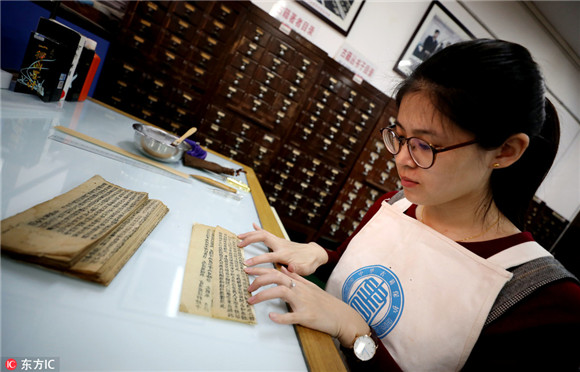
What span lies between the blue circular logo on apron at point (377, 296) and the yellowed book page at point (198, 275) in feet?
1.54

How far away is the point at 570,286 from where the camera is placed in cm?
61

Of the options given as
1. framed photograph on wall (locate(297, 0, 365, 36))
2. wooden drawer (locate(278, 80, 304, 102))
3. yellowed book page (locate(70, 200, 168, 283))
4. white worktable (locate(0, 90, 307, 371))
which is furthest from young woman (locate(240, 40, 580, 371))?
framed photograph on wall (locate(297, 0, 365, 36))

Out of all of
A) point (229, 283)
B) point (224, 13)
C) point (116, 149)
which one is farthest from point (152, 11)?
point (229, 283)

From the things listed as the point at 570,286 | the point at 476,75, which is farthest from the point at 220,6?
the point at 570,286

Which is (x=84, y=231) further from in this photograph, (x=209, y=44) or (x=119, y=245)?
(x=209, y=44)

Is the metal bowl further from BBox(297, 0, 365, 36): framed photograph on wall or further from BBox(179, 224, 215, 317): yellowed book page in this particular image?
BBox(297, 0, 365, 36): framed photograph on wall

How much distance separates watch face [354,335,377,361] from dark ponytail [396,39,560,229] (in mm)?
575

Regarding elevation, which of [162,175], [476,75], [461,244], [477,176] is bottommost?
[162,175]

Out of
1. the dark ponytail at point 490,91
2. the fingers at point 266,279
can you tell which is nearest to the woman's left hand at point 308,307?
the fingers at point 266,279

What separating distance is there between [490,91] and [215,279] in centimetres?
78

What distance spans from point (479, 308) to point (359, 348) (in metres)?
0.32

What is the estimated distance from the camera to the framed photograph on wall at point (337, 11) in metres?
3.38

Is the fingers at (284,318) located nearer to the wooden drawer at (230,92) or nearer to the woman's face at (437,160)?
the woman's face at (437,160)

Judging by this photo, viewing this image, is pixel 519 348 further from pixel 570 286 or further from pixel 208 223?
pixel 208 223
